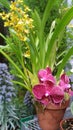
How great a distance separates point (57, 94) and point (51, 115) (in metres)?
0.22

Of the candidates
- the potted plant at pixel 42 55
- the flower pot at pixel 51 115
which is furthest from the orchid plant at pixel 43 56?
the flower pot at pixel 51 115

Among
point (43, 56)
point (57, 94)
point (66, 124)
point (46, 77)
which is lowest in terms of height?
point (66, 124)

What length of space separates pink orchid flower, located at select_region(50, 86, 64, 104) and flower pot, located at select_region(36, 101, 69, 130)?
9 cm

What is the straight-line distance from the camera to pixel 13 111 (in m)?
2.03

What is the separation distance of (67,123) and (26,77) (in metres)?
0.41

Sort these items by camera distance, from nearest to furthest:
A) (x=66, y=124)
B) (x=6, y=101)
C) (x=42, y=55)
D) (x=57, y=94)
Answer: (x=57, y=94) < (x=66, y=124) < (x=42, y=55) < (x=6, y=101)

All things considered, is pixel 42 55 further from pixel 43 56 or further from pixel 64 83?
pixel 64 83

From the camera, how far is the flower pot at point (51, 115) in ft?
5.39

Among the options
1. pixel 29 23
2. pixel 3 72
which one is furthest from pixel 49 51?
pixel 3 72

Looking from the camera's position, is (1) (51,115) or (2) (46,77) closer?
(2) (46,77)

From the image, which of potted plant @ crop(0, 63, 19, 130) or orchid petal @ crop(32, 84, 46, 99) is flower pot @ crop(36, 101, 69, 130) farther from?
potted plant @ crop(0, 63, 19, 130)

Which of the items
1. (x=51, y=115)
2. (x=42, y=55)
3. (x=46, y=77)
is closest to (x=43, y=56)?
(x=42, y=55)

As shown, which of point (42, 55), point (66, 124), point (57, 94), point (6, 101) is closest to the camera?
point (57, 94)

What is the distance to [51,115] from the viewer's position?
1666 mm
